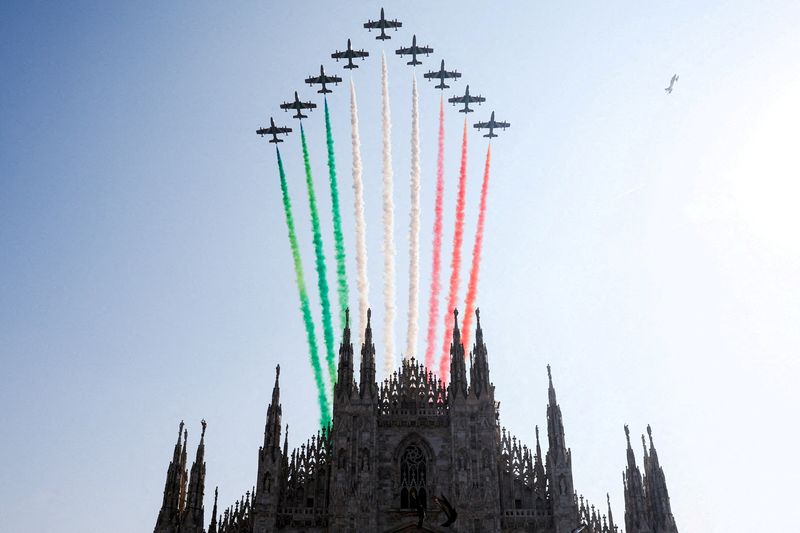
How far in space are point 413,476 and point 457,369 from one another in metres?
7.34

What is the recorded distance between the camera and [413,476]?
1832 inches

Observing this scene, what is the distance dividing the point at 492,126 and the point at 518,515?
126 ft

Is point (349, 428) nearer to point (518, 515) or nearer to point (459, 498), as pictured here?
point (459, 498)

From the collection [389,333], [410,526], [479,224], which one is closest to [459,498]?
[410,526]

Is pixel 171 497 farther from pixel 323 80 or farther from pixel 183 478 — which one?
pixel 323 80

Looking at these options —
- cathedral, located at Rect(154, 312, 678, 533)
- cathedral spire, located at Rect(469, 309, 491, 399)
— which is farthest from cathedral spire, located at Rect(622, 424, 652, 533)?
cathedral spire, located at Rect(469, 309, 491, 399)

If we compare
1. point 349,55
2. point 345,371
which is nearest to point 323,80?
point 349,55

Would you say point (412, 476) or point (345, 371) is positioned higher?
point (345, 371)

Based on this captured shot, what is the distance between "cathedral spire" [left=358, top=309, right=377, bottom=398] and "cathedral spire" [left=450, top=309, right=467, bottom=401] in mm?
5054

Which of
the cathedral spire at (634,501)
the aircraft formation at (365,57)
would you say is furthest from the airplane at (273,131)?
the cathedral spire at (634,501)

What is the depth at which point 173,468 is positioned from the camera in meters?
47.4

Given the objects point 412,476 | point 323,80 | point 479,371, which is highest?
point 323,80

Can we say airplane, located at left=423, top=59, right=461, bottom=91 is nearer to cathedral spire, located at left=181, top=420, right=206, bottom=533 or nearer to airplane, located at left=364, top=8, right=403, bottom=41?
airplane, located at left=364, top=8, right=403, bottom=41

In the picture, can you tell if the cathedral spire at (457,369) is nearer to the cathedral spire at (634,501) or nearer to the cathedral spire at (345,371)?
the cathedral spire at (345,371)
